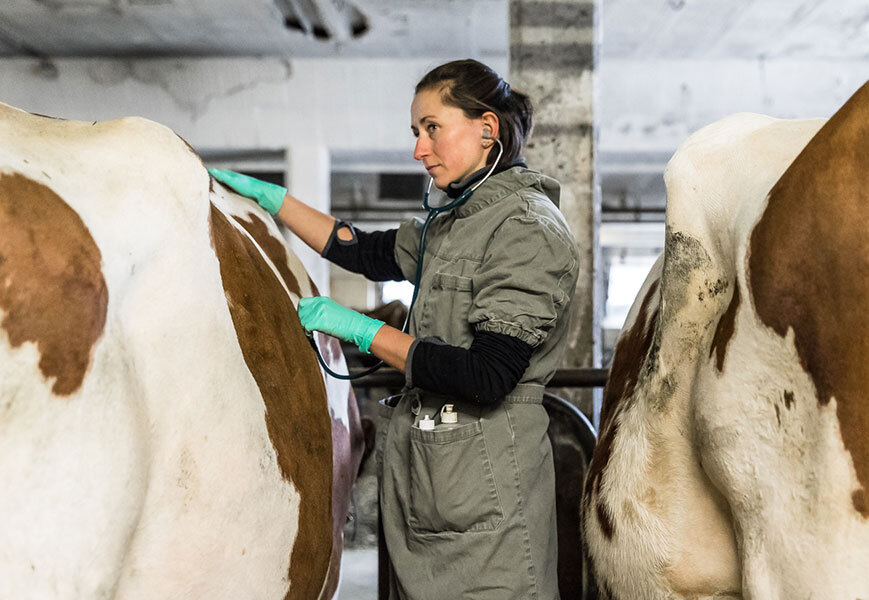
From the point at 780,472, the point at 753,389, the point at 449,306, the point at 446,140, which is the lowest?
the point at 780,472

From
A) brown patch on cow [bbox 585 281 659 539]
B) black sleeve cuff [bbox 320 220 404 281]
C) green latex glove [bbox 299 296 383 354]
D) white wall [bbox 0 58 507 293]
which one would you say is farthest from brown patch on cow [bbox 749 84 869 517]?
white wall [bbox 0 58 507 293]

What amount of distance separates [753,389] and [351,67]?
665 centimetres

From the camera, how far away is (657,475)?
4.91 feet

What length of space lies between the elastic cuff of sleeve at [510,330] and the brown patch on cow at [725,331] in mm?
376

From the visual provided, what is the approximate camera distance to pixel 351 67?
7410mm

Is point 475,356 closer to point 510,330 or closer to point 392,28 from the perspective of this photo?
point 510,330

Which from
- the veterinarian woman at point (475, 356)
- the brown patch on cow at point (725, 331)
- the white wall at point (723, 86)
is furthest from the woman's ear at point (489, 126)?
the white wall at point (723, 86)

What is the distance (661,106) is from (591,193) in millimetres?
3876

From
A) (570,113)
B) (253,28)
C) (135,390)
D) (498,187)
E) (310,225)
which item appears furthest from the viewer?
(253,28)

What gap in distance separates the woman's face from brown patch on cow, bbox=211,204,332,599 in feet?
1.33

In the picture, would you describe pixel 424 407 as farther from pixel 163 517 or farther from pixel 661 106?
pixel 661 106

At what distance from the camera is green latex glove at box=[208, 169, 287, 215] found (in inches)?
82.0

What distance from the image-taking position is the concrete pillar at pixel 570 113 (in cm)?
388

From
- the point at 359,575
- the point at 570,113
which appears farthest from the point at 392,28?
the point at 359,575
